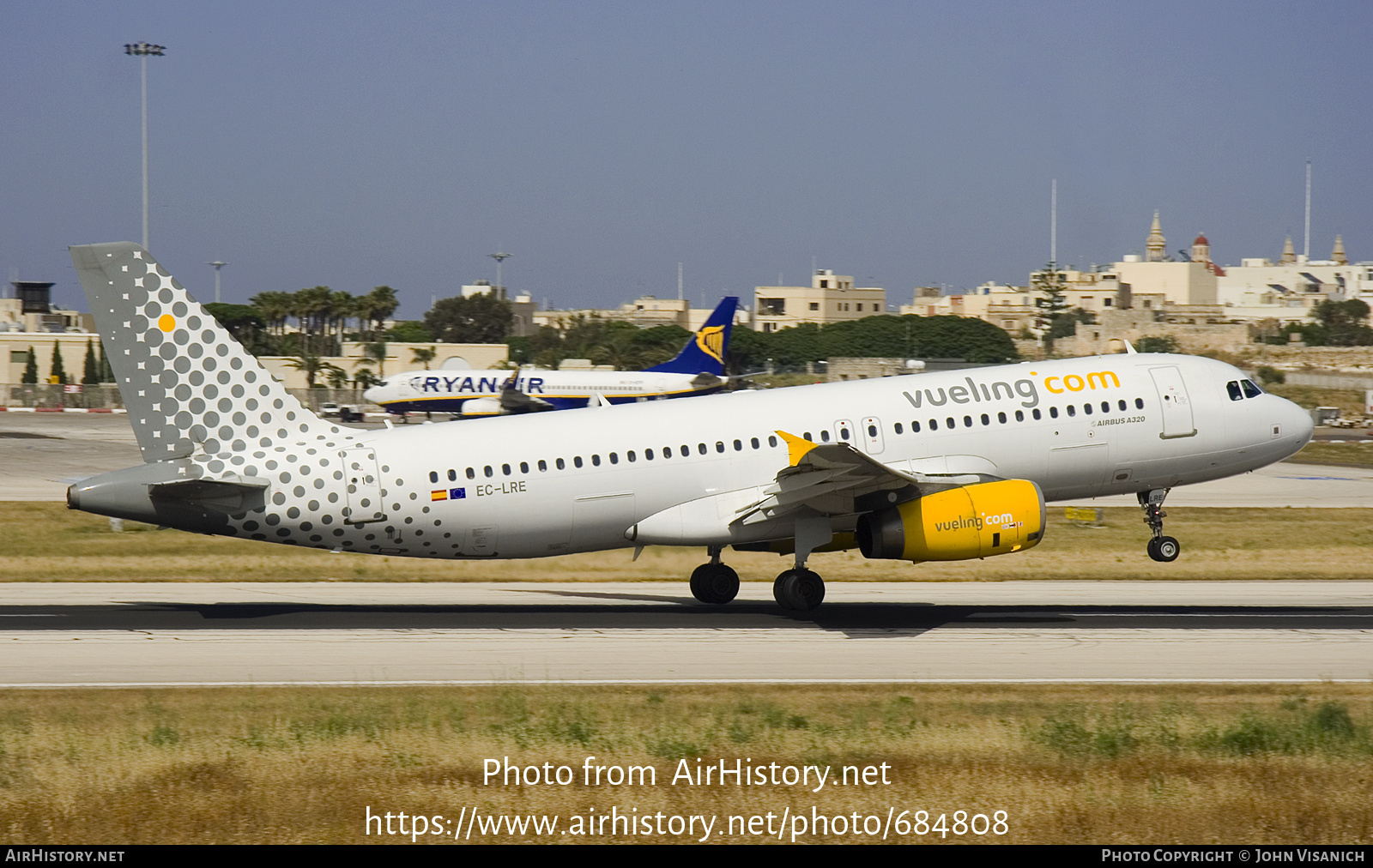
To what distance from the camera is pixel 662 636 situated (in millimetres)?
25609

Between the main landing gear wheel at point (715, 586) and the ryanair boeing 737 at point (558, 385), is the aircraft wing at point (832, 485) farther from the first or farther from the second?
the ryanair boeing 737 at point (558, 385)

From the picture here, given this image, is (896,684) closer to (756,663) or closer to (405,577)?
(756,663)

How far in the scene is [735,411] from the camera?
28.6 metres

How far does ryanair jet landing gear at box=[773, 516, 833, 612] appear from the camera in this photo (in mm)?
27703

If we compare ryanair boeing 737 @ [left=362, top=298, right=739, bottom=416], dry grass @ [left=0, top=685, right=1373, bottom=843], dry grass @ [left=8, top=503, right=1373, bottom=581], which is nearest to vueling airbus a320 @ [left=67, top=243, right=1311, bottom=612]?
dry grass @ [left=0, top=685, right=1373, bottom=843]

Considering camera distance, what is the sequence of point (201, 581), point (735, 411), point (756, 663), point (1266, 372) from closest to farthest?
point (756, 663) → point (735, 411) → point (201, 581) → point (1266, 372)

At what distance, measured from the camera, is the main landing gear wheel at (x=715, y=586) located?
30.0 m

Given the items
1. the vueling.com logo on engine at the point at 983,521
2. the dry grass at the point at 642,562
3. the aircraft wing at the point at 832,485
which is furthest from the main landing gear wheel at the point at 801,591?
the dry grass at the point at 642,562

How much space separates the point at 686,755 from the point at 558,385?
83.7m

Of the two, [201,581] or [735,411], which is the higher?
[735,411]

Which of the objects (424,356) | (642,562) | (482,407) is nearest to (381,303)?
(424,356)

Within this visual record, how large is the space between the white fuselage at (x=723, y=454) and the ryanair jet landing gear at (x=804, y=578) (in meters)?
0.49

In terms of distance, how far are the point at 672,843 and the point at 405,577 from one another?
77.7 ft

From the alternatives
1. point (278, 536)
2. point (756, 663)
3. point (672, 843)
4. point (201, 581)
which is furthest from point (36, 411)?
point (672, 843)
